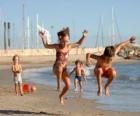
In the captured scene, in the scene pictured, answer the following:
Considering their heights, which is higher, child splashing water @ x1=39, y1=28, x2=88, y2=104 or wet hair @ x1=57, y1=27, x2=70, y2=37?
wet hair @ x1=57, y1=27, x2=70, y2=37

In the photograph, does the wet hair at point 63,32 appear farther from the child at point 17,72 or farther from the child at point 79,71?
the child at point 79,71

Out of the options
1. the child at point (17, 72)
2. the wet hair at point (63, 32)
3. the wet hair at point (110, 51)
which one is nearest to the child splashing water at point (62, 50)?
→ the wet hair at point (63, 32)

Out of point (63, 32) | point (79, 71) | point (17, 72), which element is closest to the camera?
point (63, 32)

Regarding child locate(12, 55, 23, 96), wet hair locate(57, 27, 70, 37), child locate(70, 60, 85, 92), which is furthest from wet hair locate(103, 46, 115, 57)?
child locate(70, 60, 85, 92)

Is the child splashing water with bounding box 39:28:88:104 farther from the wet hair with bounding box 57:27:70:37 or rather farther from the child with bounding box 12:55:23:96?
the child with bounding box 12:55:23:96

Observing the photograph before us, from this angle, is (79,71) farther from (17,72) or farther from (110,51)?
(110,51)

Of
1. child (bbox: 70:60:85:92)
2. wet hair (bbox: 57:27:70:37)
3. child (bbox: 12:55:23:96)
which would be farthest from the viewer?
child (bbox: 70:60:85:92)

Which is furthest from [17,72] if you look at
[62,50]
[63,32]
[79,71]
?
[63,32]

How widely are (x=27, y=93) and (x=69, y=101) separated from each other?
9.96 ft

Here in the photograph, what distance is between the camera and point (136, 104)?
18438mm

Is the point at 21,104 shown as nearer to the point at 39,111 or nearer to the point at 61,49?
the point at 39,111

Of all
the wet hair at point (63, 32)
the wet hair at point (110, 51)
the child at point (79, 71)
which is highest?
the wet hair at point (63, 32)

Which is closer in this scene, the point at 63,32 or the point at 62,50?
the point at 63,32

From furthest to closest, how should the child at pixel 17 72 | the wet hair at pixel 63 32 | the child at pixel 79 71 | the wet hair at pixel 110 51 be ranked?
the child at pixel 79 71, the child at pixel 17 72, the wet hair at pixel 110 51, the wet hair at pixel 63 32
